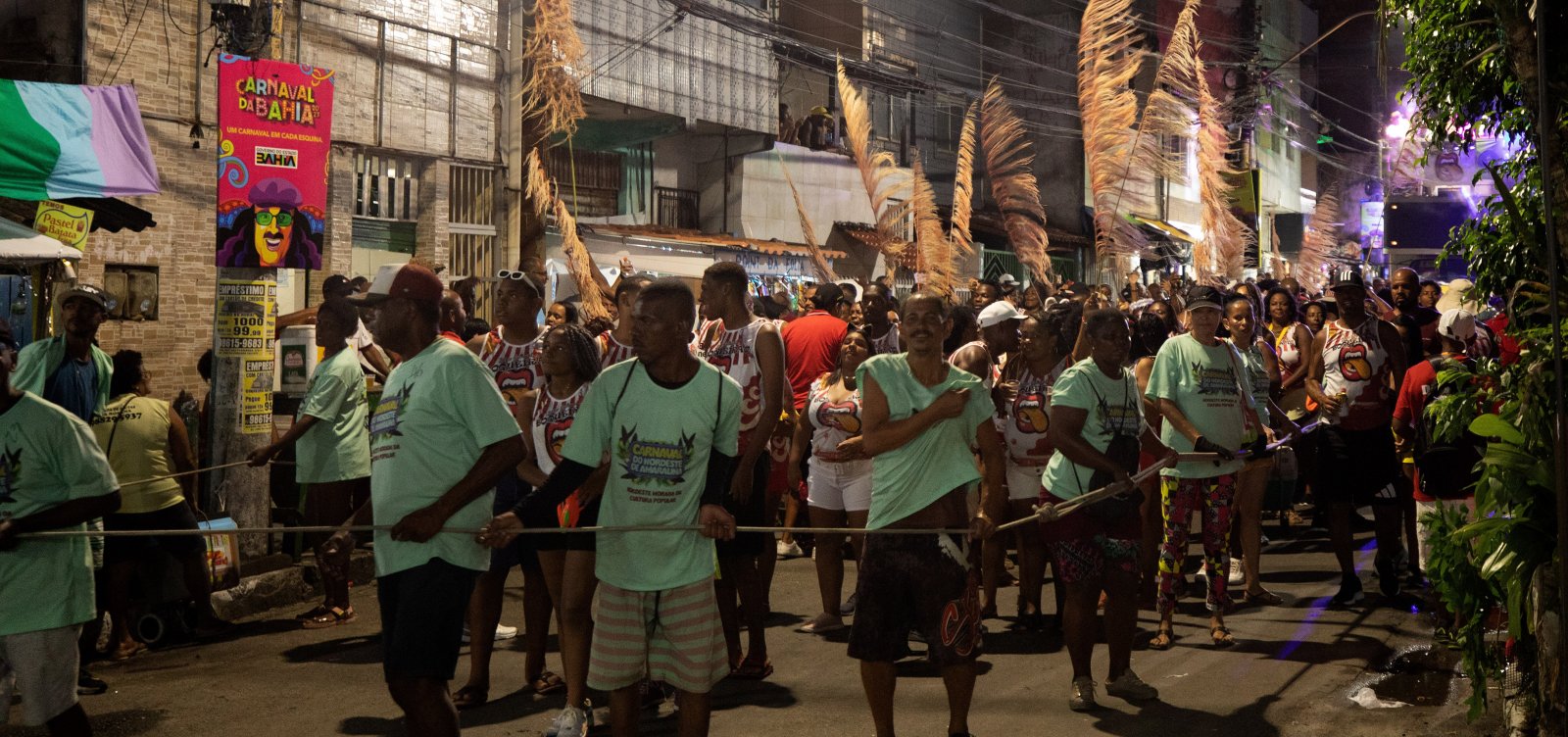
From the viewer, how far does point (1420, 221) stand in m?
29.5

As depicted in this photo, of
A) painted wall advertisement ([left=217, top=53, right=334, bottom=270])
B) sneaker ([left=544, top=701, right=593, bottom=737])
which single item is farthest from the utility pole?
sneaker ([left=544, top=701, right=593, bottom=737])

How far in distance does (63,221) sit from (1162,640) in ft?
30.6

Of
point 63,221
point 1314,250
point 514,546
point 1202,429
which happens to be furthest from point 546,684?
point 1314,250

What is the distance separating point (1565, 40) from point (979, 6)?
31553 mm

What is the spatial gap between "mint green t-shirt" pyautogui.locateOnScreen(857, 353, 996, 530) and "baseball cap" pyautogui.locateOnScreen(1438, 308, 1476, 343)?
436cm

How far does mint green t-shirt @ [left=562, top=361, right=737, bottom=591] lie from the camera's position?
15.7 feet

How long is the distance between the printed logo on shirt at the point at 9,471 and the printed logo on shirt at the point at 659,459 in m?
2.14

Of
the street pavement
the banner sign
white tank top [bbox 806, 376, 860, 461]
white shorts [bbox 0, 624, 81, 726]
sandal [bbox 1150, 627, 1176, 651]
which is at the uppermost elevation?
the banner sign

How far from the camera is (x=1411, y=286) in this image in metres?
9.91

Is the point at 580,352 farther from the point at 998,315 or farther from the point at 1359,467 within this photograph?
the point at 1359,467

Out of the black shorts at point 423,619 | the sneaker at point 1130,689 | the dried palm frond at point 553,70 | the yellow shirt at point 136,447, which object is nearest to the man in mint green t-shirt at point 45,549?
the black shorts at point 423,619

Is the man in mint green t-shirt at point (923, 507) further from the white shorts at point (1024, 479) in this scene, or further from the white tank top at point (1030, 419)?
the white shorts at point (1024, 479)

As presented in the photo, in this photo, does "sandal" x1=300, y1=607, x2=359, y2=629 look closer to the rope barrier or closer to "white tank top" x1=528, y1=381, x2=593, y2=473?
"white tank top" x1=528, y1=381, x2=593, y2=473

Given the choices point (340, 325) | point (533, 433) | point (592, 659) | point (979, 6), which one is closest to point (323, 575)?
point (340, 325)
